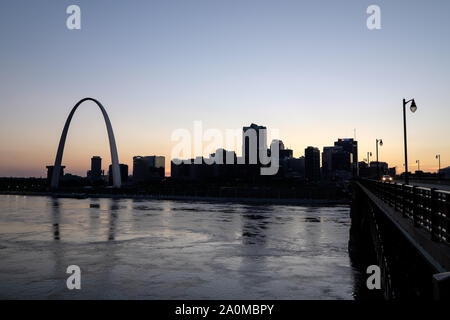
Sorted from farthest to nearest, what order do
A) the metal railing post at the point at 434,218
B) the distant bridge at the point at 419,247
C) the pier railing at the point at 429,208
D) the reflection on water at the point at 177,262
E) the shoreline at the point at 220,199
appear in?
the shoreline at the point at 220,199 < the reflection on water at the point at 177,262 < the metal railing post at the point at 434,218 < the pier railing at the point at 429,208 < the distant bridge at the point at 419,247

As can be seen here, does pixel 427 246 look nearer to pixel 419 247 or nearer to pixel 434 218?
pixel 419 247

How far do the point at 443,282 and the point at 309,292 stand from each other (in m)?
20.4

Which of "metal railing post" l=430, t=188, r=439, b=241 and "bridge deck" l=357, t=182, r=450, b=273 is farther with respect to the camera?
"metal railing post" l=430, t=188, r=439, b=241

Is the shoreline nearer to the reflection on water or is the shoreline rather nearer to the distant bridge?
the reflection on water

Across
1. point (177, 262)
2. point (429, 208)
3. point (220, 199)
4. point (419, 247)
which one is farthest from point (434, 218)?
point (220, 199)

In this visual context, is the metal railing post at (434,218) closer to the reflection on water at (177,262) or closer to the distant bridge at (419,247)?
the distant bridge at (419,247)

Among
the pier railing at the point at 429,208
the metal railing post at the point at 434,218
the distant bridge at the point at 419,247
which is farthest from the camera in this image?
the metal railing post at the point at 434,218

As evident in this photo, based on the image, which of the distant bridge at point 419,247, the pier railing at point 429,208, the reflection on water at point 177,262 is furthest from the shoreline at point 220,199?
the distant bridge at point 419,247

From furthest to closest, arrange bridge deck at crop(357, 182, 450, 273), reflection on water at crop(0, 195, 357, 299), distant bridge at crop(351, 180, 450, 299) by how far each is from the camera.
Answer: reflection on water at crop(0, 195, 357, 299) → distant bridge at crop(351, 180, 450, 299) → bridge deck at crop(357, 182, 450, 273)

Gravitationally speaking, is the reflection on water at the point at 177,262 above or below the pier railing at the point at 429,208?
below

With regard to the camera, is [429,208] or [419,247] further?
[429,208]

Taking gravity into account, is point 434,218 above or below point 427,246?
above

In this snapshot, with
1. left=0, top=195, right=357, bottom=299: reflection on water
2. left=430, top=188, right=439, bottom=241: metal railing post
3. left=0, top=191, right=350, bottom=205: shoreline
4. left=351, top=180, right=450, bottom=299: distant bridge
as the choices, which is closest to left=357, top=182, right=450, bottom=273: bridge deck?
left=351, top=180, right=450, bottom=299: distant bridge

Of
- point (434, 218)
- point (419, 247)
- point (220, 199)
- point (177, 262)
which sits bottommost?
point (220, 199)
